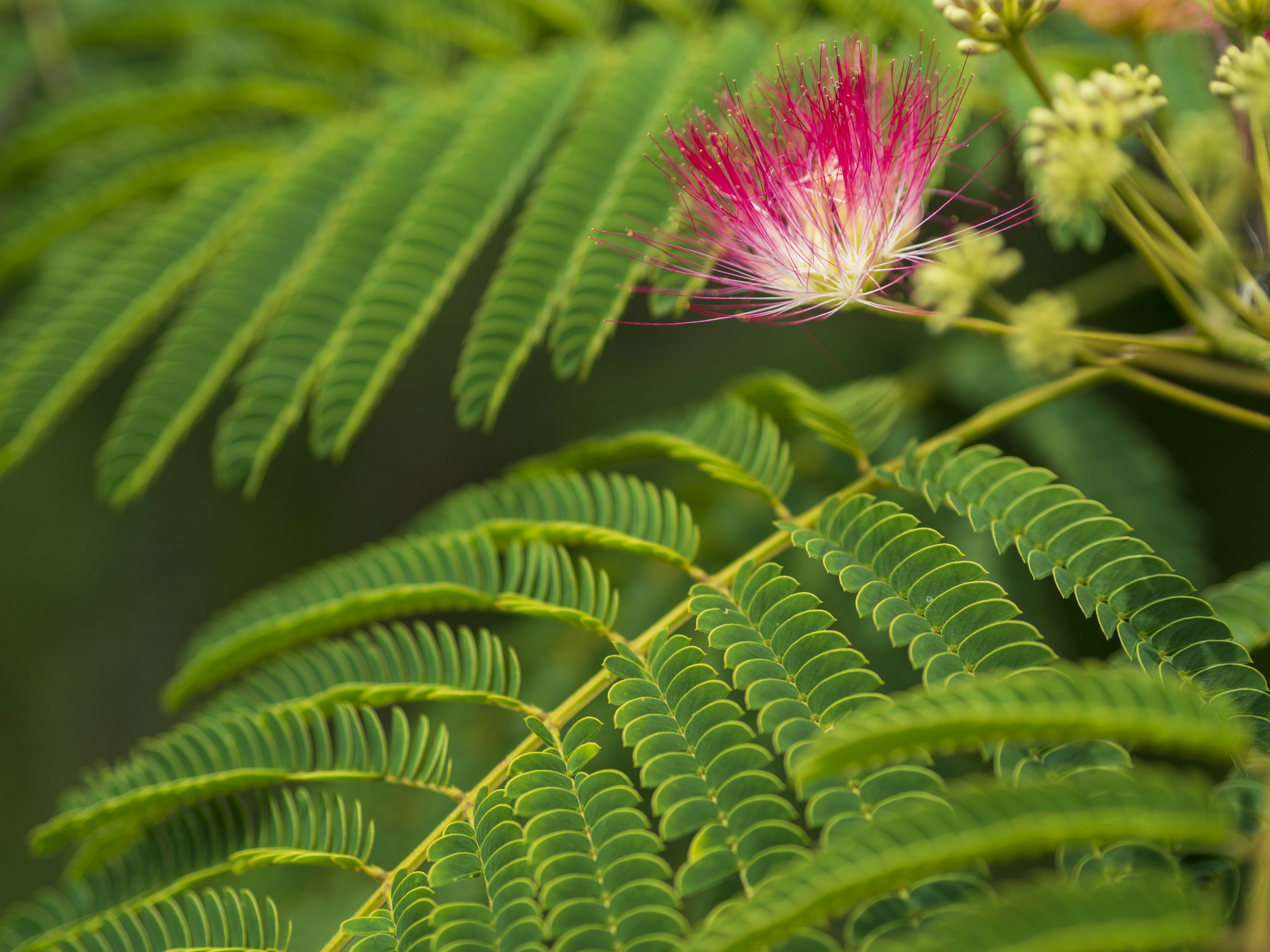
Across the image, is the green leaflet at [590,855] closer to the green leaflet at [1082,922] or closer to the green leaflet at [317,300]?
the green leaflet at [1082,922]

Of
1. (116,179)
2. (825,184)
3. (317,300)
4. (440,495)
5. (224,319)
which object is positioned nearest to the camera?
(825,184)

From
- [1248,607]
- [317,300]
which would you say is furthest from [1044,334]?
[317,300]

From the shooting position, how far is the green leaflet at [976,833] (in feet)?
2.39

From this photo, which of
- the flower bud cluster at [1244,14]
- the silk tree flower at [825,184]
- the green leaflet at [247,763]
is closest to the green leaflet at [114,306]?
the green leaflet at [247,763]

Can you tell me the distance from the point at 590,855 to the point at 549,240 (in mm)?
1077

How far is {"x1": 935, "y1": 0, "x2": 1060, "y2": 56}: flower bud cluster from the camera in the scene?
3.65 feet

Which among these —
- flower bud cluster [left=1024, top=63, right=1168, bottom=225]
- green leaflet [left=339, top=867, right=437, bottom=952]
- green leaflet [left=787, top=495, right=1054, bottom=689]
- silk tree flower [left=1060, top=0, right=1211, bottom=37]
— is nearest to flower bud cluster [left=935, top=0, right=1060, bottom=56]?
flower bud cluster [left=1024, top=63, right=1168, bottom=225]

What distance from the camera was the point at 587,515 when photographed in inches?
60.3

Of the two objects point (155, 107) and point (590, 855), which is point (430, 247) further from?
point (590, 855)

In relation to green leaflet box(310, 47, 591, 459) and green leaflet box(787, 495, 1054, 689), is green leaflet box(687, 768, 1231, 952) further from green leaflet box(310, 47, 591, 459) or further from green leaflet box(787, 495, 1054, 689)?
green leaflet box(310, 47, 591, 459)

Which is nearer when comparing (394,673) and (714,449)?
(394,673)

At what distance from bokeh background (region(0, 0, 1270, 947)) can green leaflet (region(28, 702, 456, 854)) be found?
2.29 feet

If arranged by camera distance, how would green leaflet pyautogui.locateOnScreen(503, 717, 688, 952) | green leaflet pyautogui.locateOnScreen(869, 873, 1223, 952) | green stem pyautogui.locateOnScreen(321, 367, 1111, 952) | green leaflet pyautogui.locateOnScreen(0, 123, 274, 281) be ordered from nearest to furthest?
green leaflet pyautogui.locateOnScreen(869, 873, 1223, 952) → green leaflet pyautogui.locateOnScreen(503, 717, 688, 952) → green stem pyautogui.locateOnScreen(321, 367, 1111, 952) → green leaflet pyautogui.locateOnScreen(0, 123, 274, 281)

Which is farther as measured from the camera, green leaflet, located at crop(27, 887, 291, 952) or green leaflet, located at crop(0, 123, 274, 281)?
green leaflet, located at crop(0, 123, 274, 281)
